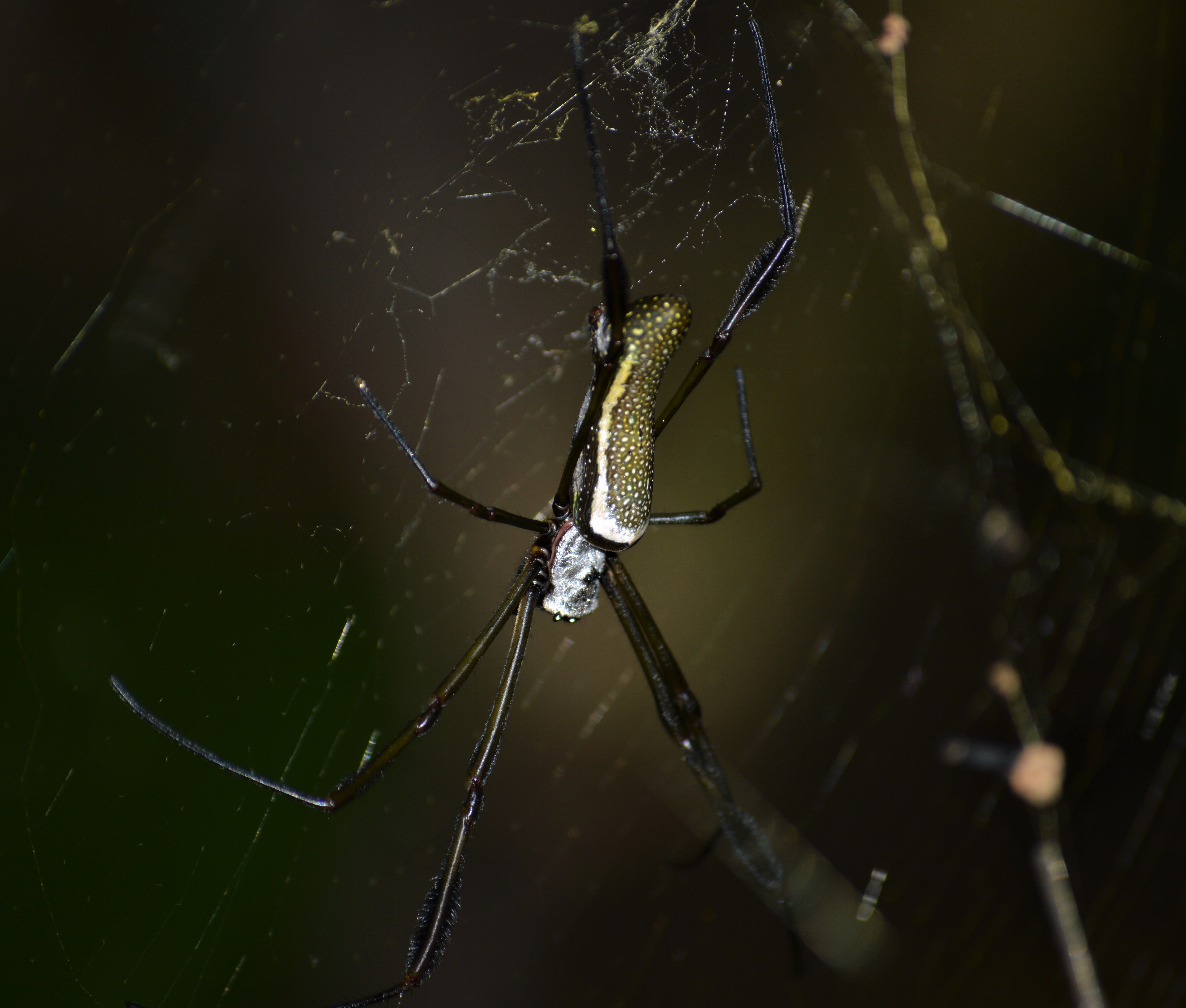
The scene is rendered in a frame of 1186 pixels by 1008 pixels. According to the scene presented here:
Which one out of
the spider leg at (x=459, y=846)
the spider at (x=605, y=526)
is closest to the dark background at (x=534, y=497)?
the spider at (x=605, y=526)

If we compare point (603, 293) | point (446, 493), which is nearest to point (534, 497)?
point (446, 493)

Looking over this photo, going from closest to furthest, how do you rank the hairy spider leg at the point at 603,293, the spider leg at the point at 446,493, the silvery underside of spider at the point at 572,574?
the hairy spider leg at the point at 603,293
the spider leg at the point at 446,493
the silvery underside of spider at the point at 572,574

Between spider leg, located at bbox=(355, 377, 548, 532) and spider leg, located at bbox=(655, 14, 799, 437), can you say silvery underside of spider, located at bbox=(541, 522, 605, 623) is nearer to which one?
spider leg, located at bbox=(355, 377, 548, 532)

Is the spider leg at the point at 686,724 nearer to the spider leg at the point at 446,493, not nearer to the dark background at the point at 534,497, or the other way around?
the spider leg at the point at 446,493

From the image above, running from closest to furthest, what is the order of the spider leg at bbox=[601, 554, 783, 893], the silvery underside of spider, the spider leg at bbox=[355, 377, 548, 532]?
1. the spider leg at bbox=[355, 377, 548, 532]
2. the silvery underside of spider
3. the spider leg at bbox=[601, 554, 783, 893]

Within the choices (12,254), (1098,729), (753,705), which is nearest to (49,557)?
(12,254)

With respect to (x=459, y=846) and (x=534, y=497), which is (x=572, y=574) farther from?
(x=534, y=497)

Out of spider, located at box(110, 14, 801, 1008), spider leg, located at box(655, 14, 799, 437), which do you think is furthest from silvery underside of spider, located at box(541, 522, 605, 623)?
spider leg, located at box(655, 14, 799, 437)

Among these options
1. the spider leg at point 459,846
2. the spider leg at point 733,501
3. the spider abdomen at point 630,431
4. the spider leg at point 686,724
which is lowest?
the spider leg at point 459,846
